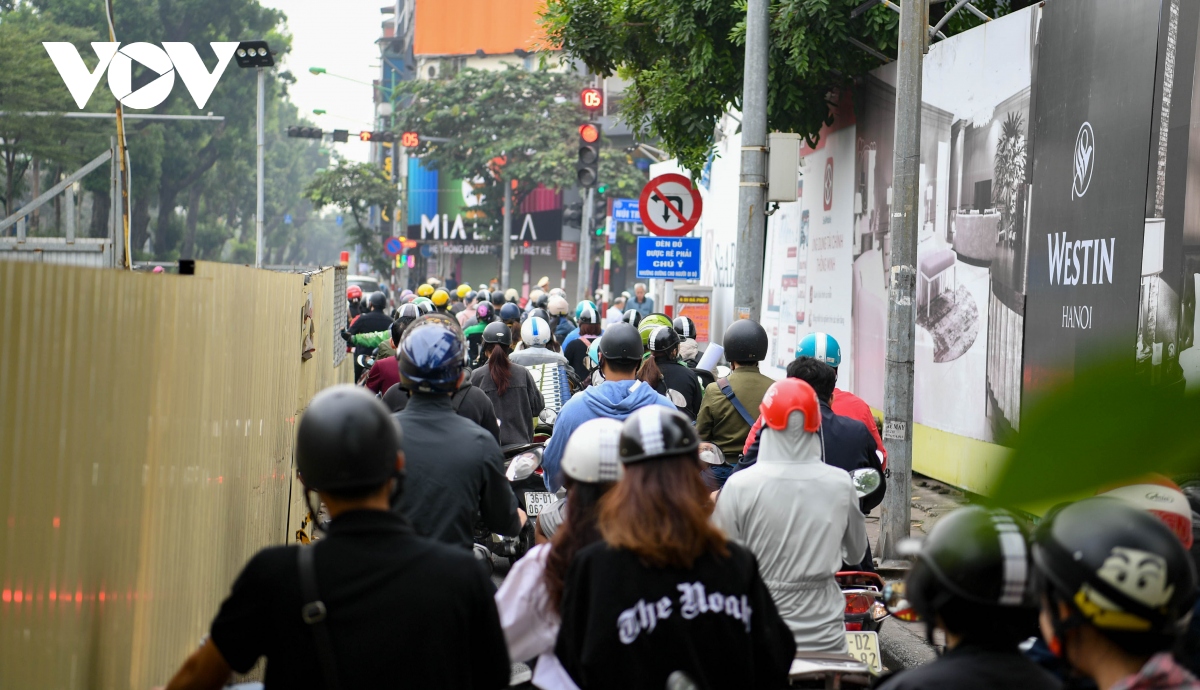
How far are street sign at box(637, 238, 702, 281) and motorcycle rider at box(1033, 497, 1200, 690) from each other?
1418 cm

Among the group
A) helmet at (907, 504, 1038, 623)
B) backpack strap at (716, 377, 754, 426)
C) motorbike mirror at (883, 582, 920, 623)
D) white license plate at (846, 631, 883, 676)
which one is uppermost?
helmet at (907, 504, 1038, 623)

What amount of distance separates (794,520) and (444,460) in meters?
1.26

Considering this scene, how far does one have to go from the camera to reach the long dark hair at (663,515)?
2.98 metres

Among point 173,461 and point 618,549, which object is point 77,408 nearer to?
point 173,461

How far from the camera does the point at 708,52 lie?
15.3 meters

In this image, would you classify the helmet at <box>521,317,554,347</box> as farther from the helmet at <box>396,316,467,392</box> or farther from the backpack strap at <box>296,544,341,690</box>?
the backpack strap at <box>296,544,341,690</box>

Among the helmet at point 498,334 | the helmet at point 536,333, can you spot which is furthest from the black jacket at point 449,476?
the helmet at point 536,333

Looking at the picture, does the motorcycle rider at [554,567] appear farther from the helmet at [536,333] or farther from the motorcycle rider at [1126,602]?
the helmet at [536,333]

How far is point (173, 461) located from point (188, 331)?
Result: 451 mm

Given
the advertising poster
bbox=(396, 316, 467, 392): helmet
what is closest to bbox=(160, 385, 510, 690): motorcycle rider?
bbox=(396, 316, 467, 392): helmet

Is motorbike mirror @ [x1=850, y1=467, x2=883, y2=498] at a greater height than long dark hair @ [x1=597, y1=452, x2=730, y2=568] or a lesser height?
lesser

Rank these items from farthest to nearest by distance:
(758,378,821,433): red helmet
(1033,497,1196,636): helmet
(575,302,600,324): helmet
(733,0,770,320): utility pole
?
(575,302,600,324): helmet
(733,0,770,320): utility pole
(758,378,821,433): red helmet
(1033,497,1196,636): helmet

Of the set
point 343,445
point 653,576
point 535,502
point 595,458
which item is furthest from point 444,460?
point 535,502

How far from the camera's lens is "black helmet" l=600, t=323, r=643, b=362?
6.61m
